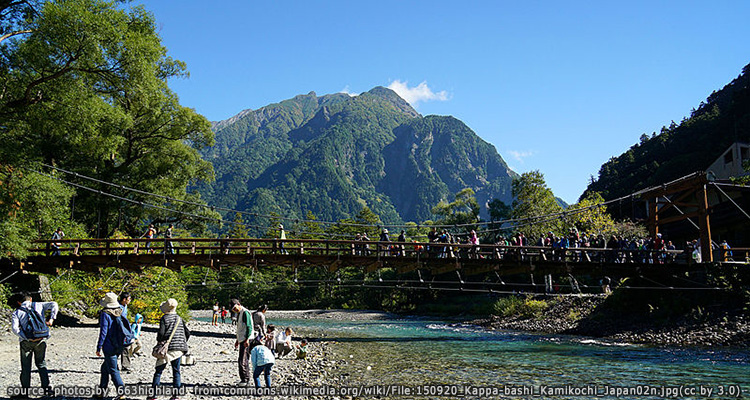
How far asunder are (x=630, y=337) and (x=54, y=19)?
25.7 m

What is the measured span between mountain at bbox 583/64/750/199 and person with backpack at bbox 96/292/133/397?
58.0 m

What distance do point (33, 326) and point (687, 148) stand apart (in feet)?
236

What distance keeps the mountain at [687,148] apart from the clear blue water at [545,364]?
41999 mm

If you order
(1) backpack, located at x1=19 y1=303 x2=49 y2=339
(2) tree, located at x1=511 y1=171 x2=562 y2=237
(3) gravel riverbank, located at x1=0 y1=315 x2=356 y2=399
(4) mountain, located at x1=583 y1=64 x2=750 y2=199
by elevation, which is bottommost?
(3) gravel riverbank, located at x1=0 y1=315 x2=356 y2=399

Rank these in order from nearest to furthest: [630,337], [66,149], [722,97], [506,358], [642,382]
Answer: [642,382]
[506,358]
[630,337]
[66,149]
[722,97]

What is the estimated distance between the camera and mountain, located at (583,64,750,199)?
5472 cm

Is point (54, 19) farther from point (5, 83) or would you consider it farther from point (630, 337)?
point (630, 337)

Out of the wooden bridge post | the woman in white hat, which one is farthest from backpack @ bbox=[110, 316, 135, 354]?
the wooden bridge post

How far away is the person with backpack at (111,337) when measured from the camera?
24.2 feet

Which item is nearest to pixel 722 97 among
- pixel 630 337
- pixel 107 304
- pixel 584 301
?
pixel 584 301

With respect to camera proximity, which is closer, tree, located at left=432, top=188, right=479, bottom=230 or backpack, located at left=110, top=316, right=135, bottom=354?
backpack, located at left=110, top=316, right=135, bottom=354

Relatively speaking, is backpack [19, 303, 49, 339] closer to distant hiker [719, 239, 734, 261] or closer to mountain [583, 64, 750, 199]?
distant hiker [719, 239, 734, 261]

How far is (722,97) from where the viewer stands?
77.9m

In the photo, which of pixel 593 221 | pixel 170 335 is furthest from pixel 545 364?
pixel 593 221
